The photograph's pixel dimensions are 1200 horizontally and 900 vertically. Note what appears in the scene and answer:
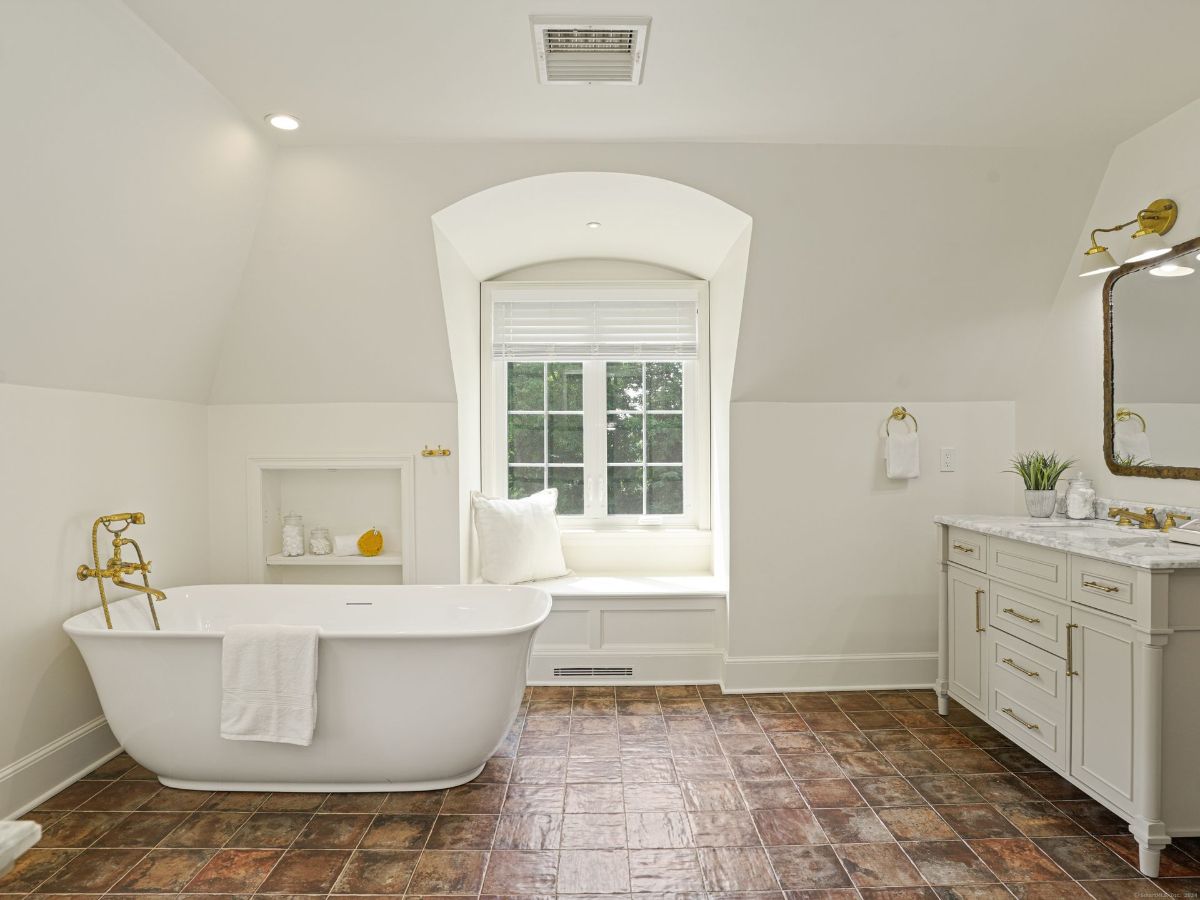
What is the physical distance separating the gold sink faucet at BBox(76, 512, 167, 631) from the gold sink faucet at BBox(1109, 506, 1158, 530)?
12.5ft

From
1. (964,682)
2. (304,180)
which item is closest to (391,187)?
(304,180)

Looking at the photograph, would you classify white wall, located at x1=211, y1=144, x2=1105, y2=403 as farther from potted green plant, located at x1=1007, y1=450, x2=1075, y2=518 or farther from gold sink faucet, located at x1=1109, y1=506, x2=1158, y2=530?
gold sink faucet, located at x1=1109, y1=506, x2=1158, y2=530

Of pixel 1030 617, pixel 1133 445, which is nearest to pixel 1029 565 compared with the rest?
pixel 1030 617

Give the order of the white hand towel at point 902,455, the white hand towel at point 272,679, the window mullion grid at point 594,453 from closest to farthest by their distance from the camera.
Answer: the white hand towel at point 272,679, the white hand towel at point 902,455, the window mullion grid at point 594,453

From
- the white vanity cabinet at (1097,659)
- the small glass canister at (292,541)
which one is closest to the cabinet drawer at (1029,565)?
the white vanity cabinet at (1097,659)

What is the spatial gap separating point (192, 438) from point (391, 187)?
1604 millimetres

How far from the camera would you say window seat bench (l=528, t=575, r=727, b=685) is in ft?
11.9

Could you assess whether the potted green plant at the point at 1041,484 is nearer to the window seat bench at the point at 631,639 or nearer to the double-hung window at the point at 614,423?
the window seat bench at the point at 631,639

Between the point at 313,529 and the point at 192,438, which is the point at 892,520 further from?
the point at 192,438

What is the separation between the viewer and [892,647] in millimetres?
3643

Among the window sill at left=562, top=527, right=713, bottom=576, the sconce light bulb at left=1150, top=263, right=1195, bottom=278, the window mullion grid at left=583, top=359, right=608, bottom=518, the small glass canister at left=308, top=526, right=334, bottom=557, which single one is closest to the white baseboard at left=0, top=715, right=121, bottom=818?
the small glass canister at left=308, top=526, right=334, bottom=557

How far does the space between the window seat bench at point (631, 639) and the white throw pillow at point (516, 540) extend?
0.27 m

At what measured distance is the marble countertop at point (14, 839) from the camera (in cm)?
89

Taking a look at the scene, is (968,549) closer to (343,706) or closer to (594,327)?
(594,327)
